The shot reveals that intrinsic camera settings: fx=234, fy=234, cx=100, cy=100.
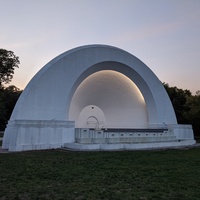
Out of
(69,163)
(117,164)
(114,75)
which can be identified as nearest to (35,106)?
(69,163)

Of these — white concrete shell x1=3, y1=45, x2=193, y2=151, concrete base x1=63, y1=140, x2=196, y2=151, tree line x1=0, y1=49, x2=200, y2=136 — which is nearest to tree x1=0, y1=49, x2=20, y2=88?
tree line x1=0, y1=49, x2=200, y2=136

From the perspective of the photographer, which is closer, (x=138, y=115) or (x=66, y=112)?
(x=66, y=112)

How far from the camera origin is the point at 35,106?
11984 mm

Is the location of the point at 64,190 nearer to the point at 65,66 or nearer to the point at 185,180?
the point at 185,180

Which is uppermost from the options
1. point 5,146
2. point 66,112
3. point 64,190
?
point 66,112

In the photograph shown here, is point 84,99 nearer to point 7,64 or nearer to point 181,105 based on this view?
point 7,64

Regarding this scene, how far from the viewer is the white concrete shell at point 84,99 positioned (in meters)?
11.0

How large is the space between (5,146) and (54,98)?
11.3 ft

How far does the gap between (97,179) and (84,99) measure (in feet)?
42.6

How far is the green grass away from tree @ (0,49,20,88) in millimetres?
17198

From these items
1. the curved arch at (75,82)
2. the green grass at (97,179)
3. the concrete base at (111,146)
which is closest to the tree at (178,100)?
the curved arch at (75,82)

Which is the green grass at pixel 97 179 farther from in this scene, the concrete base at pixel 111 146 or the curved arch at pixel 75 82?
the curved arch at pixel 75 82

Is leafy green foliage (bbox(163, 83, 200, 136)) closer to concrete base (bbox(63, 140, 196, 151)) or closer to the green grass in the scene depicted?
concrete base (bbox(63, 140, 196, 151))

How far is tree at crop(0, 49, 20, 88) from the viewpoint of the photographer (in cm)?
2274
